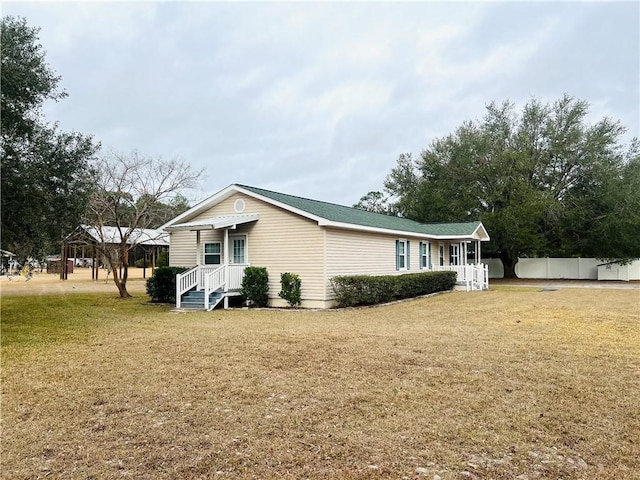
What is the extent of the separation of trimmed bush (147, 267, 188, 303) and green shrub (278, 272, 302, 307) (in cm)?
443

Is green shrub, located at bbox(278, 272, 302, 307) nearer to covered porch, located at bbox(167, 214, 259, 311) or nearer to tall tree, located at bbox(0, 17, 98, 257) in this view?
covered porch, located at bbox(167, 214, 259, 311)

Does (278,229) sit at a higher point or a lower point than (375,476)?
higher

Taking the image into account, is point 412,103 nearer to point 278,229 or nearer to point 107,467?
point 278,229

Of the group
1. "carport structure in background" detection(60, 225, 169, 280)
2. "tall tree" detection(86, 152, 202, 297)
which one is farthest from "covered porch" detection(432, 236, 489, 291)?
"carport structure in background" detection(60, 225, 169, 280)

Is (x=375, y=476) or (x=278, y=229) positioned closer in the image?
(x=375, y=476)

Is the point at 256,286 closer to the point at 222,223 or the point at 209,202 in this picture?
the point at 222,223

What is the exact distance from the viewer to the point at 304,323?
10.9m

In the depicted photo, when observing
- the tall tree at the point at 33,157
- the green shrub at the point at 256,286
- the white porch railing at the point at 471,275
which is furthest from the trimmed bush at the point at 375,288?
the tall tree at the point at 33,157

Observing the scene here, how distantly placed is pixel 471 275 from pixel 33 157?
1849 cm

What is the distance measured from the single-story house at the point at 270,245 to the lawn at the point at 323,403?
4.66 m

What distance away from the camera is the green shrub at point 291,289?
46.5 feet

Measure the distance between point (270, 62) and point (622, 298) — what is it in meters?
15.8

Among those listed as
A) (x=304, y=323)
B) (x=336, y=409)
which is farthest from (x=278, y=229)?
(x=336, y=409)

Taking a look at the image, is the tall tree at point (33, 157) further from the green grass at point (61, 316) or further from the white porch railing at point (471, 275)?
the white porch railing at point (471, 275)
